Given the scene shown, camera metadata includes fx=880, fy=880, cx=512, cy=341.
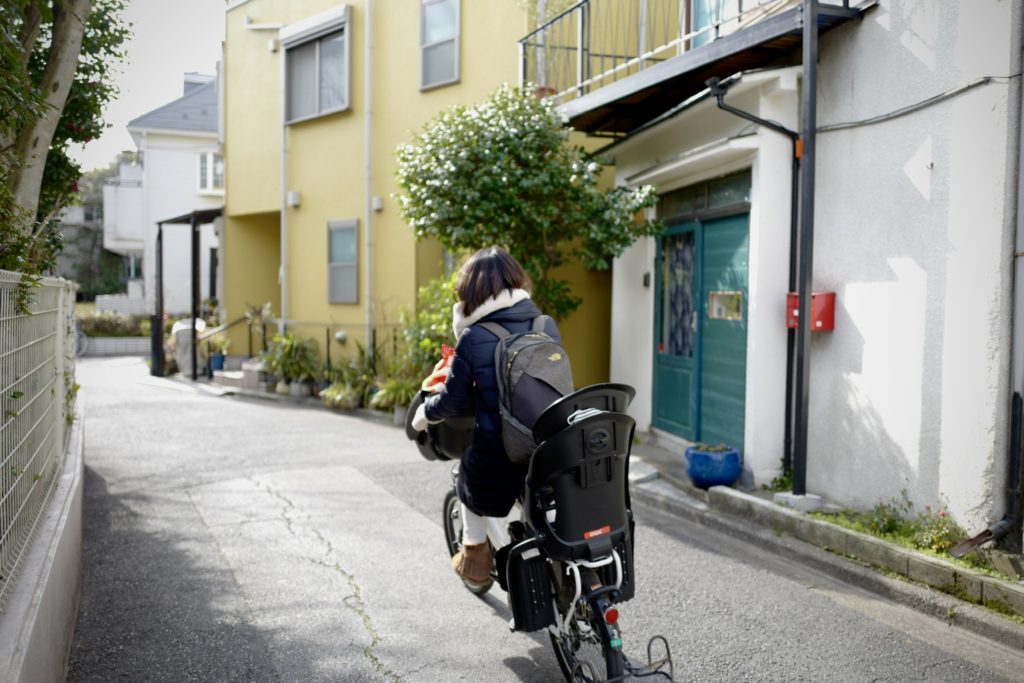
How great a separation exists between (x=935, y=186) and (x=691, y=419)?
12.6ft

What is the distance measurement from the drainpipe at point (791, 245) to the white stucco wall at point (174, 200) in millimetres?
25149

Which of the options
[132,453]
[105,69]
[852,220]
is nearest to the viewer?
[852,220]

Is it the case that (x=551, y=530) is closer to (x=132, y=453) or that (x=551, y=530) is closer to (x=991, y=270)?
(x=991, y=270)

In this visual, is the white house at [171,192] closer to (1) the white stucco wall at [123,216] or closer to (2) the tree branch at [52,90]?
(1) the white stucco wall at [123,216]

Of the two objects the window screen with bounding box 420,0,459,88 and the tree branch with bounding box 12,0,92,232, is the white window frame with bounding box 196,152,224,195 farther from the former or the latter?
the tree branch with bounding box 12,0,92,232

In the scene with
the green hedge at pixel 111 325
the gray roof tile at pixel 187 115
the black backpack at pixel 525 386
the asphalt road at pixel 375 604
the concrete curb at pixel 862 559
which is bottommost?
the asphalt road at pixel 375 604

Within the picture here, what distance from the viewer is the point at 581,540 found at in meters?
3.51

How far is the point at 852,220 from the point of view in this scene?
21.9 feet

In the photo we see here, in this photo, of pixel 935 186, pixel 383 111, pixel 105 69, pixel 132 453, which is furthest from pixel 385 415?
pixel 935 186

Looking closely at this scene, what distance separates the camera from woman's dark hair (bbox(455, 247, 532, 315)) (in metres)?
4.05

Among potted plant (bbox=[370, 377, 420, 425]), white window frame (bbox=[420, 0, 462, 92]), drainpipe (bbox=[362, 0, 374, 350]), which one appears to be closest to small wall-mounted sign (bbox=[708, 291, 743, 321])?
potted plant (bbox=[370, 377, 420, 425])

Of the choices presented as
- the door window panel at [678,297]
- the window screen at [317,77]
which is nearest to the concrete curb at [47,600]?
the door window panel at [678,297]

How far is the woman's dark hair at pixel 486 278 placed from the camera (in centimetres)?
405

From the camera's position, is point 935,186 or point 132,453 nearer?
point 935,186
